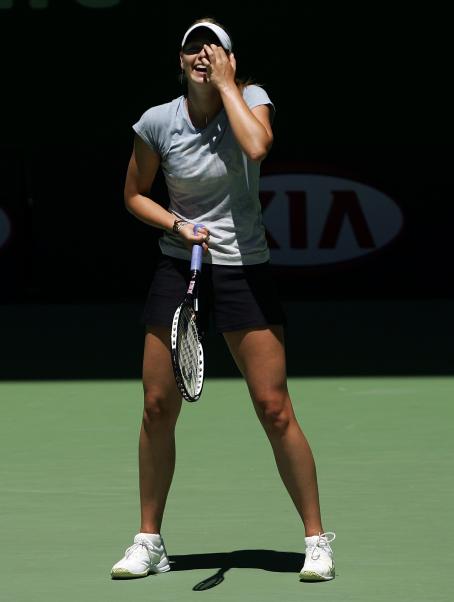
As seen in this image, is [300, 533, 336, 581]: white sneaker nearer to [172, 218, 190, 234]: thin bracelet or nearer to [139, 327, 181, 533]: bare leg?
[139, 327, 181, 533]: bare leg

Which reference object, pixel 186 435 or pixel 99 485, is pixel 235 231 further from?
pixel 186 435

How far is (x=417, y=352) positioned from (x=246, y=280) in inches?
228

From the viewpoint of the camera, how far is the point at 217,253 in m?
5.72

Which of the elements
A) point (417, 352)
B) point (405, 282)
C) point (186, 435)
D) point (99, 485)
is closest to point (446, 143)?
point (405, 282)

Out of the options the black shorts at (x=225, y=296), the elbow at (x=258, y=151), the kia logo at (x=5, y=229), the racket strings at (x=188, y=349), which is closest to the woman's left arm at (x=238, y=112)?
the elbow at (x=258, y=151)

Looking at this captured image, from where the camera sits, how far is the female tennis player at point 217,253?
5.66 m

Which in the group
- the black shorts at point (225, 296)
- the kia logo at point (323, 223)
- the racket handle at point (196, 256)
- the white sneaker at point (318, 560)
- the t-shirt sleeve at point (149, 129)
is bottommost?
the white sneaker at point (318, 560)

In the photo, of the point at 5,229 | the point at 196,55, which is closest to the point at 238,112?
the point at 196,55

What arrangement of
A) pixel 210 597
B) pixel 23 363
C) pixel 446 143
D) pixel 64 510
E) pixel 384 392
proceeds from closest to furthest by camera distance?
1. pixel 210 597
2. pixel 64 510
3. pixel 384 392
4. pixel 23 363
5. pixel 446 143

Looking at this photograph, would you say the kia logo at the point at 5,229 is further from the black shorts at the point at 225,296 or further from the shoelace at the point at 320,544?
the shoelace at the point at 320,544

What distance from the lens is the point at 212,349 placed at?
11539 mm

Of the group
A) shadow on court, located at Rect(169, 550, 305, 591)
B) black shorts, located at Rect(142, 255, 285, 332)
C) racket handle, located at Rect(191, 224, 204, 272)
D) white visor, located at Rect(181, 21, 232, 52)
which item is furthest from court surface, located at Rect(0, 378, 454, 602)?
white visor, located at Rect(181, 21, 232, 52)

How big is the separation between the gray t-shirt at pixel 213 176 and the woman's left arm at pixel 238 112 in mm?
125

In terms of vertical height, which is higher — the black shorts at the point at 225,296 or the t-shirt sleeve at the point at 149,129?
the t-shirt sleeve at the point at 149,129
